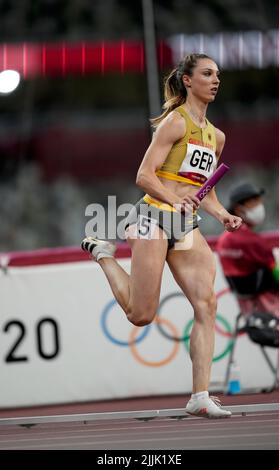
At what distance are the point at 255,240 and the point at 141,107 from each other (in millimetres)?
11083

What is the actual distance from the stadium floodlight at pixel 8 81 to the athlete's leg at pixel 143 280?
1219cm

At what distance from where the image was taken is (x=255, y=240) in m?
9.57

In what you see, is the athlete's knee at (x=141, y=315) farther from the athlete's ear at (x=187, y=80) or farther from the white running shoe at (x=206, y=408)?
the athlete's ear at (x=187, y=80)

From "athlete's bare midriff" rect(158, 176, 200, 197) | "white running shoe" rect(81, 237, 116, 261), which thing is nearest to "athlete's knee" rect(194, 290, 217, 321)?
"athlete's bare midriff" rect(158, 176, 200, 197)

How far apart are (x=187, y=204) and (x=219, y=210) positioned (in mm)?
400

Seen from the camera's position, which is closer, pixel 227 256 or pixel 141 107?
pixel 227 256

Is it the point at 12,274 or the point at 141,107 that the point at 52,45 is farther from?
the point at 12,274

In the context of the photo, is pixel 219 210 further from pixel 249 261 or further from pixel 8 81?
pixel 8 81

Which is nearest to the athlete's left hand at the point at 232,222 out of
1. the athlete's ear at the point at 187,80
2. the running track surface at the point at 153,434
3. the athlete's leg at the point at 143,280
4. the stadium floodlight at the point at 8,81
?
the athlete's leg at the point at 143,280

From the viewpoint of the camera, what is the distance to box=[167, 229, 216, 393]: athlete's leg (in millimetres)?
6402

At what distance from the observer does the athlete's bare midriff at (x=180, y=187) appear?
6.55 metres

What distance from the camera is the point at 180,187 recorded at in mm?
6574
